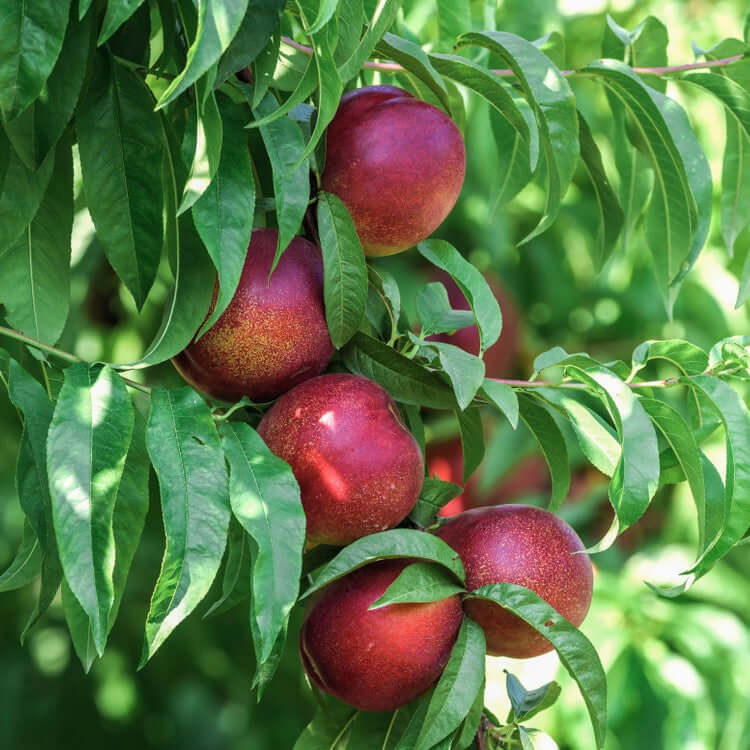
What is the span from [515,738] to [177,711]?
4.56 feet

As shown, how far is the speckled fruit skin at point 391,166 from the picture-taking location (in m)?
0.66

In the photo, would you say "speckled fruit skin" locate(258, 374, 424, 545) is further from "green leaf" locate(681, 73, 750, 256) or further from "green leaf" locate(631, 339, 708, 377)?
"green leaf" locate(681, 73, 750, 256)

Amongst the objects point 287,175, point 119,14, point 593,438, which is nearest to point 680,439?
point 593,438

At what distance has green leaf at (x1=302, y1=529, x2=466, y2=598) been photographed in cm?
58

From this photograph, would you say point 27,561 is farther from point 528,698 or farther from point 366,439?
point 528,698

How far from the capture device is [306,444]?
61 centimetres

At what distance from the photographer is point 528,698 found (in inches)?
26.9

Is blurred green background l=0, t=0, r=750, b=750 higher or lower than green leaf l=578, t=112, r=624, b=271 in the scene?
lower

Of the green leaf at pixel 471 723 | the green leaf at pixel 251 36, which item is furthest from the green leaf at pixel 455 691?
the green leaf at pixel 251 36

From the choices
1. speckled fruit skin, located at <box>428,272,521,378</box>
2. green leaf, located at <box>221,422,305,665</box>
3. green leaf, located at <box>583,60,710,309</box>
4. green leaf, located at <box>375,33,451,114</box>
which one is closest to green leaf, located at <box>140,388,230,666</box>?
green leaf, located at <box>221,422,305,665</box>

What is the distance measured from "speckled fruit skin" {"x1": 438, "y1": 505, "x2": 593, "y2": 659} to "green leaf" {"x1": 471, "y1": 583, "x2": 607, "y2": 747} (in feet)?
0.12

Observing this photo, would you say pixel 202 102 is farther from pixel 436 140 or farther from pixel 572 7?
pixel 572 7

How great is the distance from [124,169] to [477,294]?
207 millimetres

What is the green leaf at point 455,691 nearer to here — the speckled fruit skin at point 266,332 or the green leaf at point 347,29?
the speckled fruit skin at point 266,332
